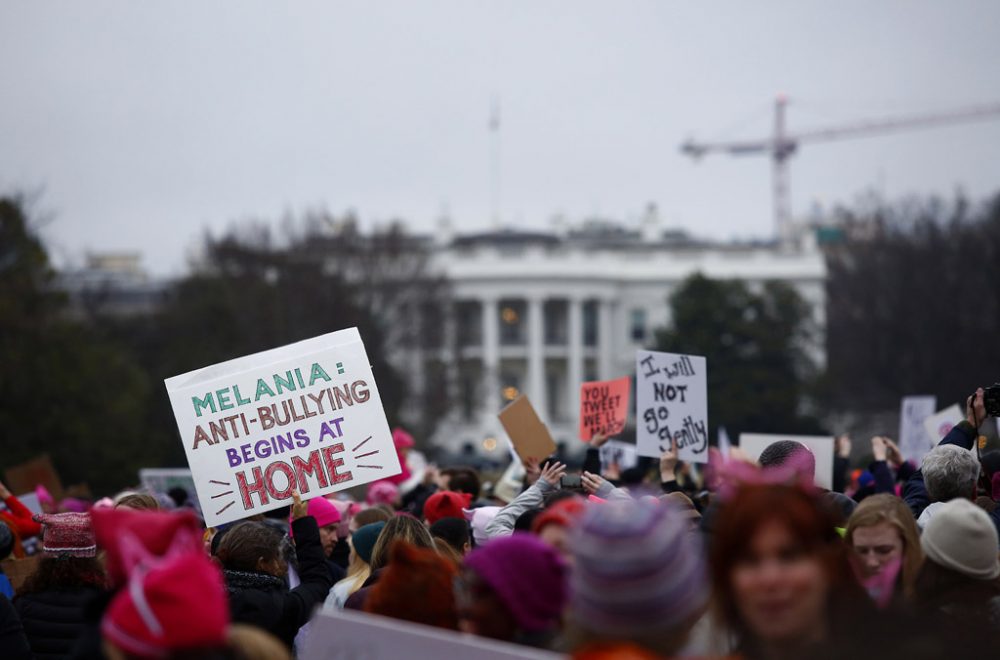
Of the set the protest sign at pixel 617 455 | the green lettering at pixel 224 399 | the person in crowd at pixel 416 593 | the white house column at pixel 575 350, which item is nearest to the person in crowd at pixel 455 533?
the green lettering at pixel 224 399

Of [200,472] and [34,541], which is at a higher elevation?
[200,472]

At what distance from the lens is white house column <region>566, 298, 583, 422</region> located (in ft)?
297

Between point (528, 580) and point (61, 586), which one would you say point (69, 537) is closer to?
point (61, 586)

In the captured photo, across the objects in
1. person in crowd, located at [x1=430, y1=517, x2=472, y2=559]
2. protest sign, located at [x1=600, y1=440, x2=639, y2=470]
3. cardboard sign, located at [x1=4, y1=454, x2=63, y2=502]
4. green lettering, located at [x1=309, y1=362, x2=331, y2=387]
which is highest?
green lettering, located at [x1=309, y1=362, x2=331, y2=387]

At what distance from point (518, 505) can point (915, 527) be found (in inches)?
78.9

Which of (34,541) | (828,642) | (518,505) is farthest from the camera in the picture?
(34,541)

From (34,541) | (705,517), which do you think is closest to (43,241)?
(34,541)

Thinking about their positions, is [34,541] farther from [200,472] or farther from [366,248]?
[366,248]

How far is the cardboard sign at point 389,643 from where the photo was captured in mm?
3648

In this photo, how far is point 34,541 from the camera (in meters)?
10.7

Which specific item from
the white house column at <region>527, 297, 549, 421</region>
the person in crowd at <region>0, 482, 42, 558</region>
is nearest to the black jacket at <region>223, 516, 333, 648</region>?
the person in crowd at <region>0, 482, 42, 558</region>

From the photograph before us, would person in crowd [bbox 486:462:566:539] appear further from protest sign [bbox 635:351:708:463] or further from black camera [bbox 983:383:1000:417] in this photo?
protest sign [bbox 635:351:708:463]

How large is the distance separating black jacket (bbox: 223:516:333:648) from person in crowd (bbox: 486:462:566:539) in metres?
0.76

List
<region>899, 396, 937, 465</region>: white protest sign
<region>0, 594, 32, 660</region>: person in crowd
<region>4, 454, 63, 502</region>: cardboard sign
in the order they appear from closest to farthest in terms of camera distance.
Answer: <region>0, 594, 32, 660</region>: person in crowd < <region>4, 454, 63, 502</region>: cardboard sign < <region>899, 396, 937, 465</region>: white protest sign
